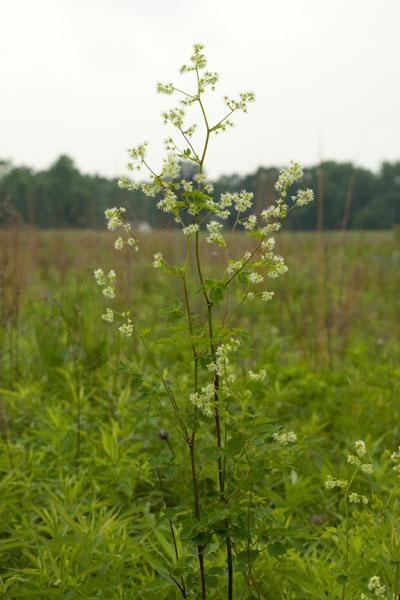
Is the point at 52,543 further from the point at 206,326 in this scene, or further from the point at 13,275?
the point at 13,275

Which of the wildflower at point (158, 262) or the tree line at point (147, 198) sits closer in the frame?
the wildflower at point (158, 262)

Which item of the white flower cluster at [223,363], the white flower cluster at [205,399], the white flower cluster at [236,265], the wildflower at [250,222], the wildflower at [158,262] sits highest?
the wildflower at [250,222]

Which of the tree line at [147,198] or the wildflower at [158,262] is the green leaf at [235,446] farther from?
the tree line at [147,198]

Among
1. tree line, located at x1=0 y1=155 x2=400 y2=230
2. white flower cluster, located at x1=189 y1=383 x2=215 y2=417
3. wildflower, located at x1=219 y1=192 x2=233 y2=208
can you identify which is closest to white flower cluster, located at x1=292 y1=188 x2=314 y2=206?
wildflower, located at x1=219 y1=192 x2=233 y2=208

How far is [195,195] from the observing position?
1100mm

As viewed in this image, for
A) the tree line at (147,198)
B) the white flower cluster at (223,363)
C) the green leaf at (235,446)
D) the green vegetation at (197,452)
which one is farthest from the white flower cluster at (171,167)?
the tree line at (147,198)

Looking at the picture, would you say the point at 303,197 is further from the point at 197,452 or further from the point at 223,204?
the point at 197,452

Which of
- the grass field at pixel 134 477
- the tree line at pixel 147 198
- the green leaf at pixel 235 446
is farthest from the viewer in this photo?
the tree line at pixel 147 198

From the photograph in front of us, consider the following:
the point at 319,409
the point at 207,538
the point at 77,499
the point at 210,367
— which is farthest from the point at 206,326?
the point at 319,409

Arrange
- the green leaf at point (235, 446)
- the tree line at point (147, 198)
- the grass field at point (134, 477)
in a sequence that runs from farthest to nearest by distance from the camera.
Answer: the tree line at point (147, 198) → the grass field at point (134, 477) → the green leaf at point (235, 446)

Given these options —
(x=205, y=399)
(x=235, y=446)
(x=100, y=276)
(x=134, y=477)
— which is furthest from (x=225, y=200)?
(x=134, y=477)

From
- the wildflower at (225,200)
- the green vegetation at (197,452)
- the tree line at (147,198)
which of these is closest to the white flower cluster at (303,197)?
the green vegetation at (197,452)

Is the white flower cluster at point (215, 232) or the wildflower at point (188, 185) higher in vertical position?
the wildflower at point (188, 185)

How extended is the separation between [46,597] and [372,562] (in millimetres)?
1029
